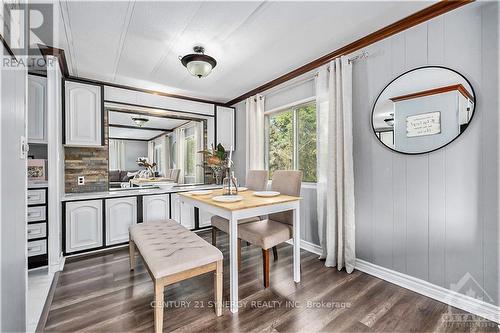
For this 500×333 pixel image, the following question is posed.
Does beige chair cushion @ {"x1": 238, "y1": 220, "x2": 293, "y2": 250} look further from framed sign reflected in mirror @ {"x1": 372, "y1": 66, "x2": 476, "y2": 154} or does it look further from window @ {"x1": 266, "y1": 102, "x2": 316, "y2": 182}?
framed sign reflected in mirror @ {"x1": 372, "y1": 66, "x2": 476, "y2": 154}

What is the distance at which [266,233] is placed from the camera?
206 centimetres

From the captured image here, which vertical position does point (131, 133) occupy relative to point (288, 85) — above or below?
below

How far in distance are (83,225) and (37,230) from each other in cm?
49

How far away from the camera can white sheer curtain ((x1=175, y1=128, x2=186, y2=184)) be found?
3723 mm

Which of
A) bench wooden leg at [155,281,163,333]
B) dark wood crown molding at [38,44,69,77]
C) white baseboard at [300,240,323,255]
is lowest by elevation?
white baseboard at [300,240,323,255]

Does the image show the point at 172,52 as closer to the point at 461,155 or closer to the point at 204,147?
the point at 204,147

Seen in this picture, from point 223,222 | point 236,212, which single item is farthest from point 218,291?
point 223,222

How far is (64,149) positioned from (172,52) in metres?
1.96

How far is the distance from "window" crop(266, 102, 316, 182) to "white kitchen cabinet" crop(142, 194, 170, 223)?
1693 millimetres

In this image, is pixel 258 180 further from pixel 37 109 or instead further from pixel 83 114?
pixel 37 109

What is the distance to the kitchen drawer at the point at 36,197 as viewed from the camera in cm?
224

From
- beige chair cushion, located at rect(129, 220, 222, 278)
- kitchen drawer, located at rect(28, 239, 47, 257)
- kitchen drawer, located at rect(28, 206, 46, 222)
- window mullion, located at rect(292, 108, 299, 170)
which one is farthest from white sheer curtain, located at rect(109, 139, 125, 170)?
window mullion, located at rect(292, 108, 299, 170)

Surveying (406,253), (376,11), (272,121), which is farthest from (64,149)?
(406,253)

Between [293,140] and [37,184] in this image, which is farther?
[293,140]
